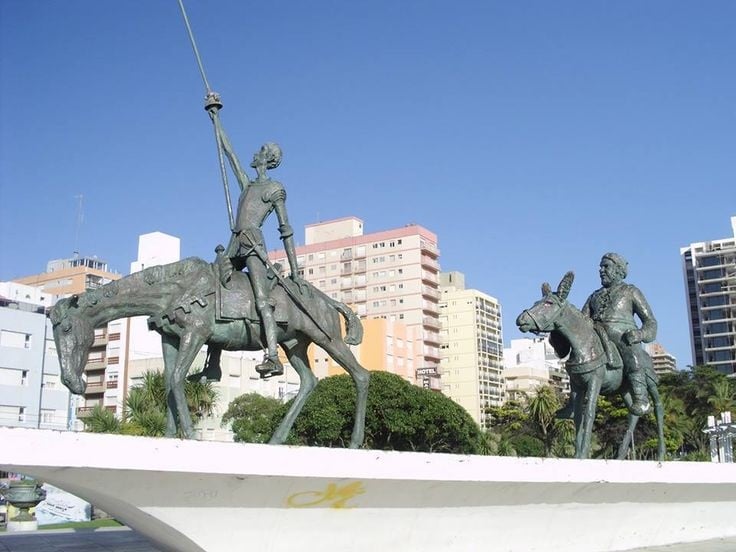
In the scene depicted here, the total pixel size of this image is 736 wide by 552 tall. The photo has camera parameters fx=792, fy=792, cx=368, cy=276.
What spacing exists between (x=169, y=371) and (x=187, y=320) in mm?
592

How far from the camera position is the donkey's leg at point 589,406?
1084 cm

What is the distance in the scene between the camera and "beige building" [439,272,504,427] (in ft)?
323

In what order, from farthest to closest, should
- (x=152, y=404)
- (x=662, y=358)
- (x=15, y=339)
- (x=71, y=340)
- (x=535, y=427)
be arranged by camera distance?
(x=662, y=358) → (x=535, y=427) → (x=15, y=339) → (x=152, y=404) → (x=71, y=340)

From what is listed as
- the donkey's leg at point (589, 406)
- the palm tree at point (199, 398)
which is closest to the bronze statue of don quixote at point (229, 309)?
the donkey's leg at point (589, 406)

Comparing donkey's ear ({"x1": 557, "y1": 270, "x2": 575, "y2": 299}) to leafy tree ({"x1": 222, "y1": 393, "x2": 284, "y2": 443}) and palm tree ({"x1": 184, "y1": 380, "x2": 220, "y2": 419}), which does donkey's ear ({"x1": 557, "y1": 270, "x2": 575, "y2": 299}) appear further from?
leafy tree ({"x1": 222, "y1": 393, "x2": 284, "y2": 443})

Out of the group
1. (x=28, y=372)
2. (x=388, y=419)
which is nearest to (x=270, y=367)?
(x=388, y=419)

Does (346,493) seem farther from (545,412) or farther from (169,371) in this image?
(545,412)

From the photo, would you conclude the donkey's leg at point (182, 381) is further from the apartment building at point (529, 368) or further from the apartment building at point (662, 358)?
the apartment building at point (662, 358)

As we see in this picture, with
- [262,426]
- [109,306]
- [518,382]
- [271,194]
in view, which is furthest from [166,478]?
[518,382]

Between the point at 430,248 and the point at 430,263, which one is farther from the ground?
the point at 430,248

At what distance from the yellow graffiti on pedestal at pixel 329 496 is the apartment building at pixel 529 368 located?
93662mm

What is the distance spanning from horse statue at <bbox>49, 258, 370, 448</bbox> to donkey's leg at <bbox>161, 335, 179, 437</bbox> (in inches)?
0.4

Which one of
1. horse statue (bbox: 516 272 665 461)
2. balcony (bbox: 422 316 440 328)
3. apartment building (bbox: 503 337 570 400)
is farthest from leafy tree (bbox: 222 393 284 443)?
apartment building (bbox: 503 337 570 400)

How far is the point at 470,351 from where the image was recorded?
100 metres
